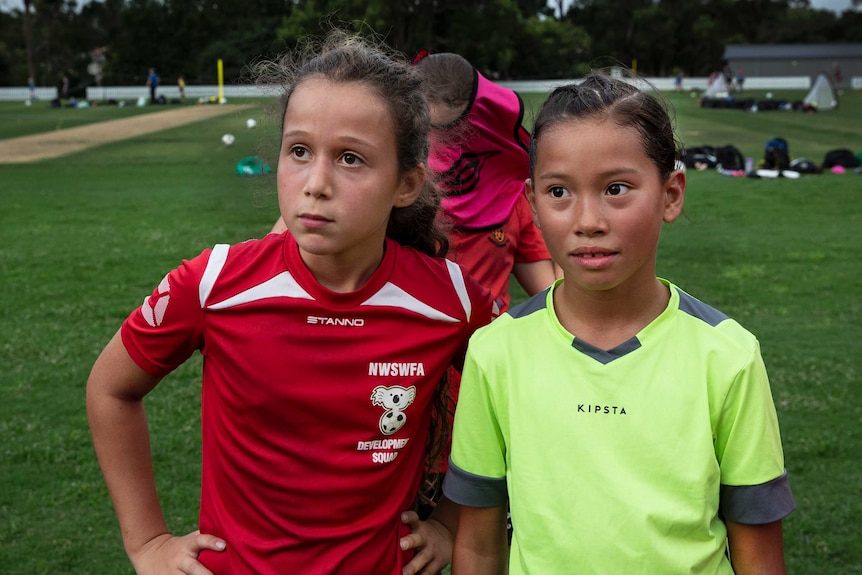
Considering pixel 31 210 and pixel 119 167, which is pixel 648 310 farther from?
pixel 119 167

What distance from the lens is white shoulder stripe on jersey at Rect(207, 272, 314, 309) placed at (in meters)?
2.10

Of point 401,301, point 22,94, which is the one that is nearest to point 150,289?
point 401,301

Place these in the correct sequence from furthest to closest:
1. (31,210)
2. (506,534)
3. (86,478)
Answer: (31,210) → (86,478) → (506,534)

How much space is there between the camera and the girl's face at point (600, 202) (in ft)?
6.07

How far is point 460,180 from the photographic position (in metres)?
3.20

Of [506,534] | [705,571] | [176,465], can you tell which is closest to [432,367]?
[506,534]

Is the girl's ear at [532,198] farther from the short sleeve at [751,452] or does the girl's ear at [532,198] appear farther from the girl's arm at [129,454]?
the girl's arm at [129,454]

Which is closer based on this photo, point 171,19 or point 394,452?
point 394,452

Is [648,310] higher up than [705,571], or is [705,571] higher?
[648,310]

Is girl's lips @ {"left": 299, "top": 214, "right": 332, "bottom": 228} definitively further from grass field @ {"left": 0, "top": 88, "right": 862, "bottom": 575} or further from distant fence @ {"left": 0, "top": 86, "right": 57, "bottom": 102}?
distant fence @ {"left": 0, "top": 86, "right": 57, "bottom": 102}

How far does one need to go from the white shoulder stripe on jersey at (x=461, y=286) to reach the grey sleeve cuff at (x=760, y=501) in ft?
2.31

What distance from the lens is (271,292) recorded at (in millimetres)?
2117

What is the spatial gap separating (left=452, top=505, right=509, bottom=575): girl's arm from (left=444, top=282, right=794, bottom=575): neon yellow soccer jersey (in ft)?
0.32

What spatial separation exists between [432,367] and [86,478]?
344cm
